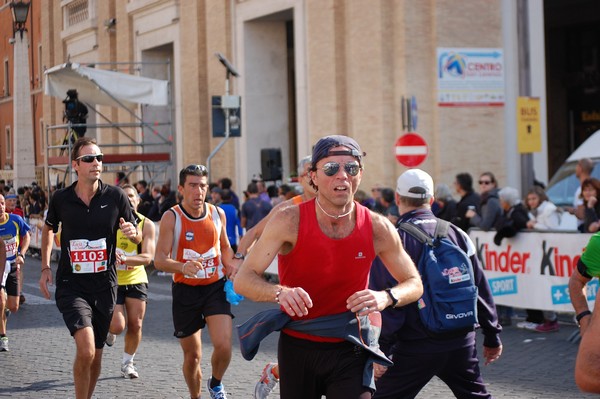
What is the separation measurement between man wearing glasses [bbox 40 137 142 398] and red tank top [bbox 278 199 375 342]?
3430 millimetres

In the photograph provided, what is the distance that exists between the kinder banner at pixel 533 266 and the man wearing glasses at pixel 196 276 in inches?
196

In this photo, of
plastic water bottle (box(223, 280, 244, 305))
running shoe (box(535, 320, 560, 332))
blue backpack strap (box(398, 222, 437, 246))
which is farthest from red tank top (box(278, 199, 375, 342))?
running shoe (box(535, 320, 560, 332))

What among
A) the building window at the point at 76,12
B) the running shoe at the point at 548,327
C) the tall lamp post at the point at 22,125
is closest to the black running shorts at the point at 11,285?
the running shoe at the point at 548,327

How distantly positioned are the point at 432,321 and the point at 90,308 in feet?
10.3

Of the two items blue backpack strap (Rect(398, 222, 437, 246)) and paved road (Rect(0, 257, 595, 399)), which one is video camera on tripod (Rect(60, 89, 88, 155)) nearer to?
paved road (Rect(0, 257, 595, 399))

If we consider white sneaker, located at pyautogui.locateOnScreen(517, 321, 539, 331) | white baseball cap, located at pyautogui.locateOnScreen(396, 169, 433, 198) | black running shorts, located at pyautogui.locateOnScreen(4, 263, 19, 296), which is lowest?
white sneaker, located at pyautogui.locateOnScreen(517, 321, 539, 331)

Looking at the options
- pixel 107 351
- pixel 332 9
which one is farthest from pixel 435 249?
pixel 332 9

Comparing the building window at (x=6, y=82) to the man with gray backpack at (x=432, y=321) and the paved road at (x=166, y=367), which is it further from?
the man with gray backpack at (x=432, y=321)

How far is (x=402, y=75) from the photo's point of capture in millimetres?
22234

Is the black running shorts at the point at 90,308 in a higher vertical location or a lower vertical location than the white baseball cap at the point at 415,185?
lower

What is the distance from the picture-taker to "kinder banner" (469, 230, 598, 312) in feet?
42.1

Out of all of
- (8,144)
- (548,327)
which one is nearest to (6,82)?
(8,144)

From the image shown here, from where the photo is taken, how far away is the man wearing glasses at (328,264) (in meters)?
5.16

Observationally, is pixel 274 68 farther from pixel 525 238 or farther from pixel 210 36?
pixel 525 238
